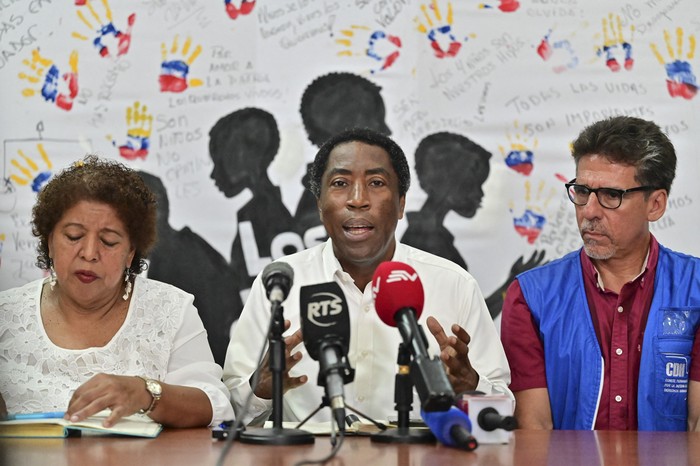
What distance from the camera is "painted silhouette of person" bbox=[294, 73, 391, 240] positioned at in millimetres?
3996

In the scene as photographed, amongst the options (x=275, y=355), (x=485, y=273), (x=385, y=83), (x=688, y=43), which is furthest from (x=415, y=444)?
(x=688, y=43)

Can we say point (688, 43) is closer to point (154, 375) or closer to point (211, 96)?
point (211, 96)

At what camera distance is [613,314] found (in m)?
3.40

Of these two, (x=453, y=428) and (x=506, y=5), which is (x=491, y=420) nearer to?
(x=453, y=428)

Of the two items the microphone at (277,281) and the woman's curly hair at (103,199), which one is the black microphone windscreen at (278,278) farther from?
the woman's curly hair at (103,199)

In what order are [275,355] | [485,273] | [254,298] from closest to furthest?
[275,355], [254,298], [485,273]

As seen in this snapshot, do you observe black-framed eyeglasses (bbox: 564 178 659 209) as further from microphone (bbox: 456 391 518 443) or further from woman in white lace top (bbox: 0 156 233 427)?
woman in white lace top (bbox: 0 156 233 427)

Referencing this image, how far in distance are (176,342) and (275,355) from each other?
1.13 metres

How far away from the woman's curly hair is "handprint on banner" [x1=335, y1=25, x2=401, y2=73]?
1258 millimetres

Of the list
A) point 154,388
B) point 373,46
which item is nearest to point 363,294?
point 154,388

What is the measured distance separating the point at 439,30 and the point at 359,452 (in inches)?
95.5

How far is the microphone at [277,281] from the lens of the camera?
6.43 feet

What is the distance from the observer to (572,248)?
4020 millimetres

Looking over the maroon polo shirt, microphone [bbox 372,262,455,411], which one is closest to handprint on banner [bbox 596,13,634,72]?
the maroon polo shirt
